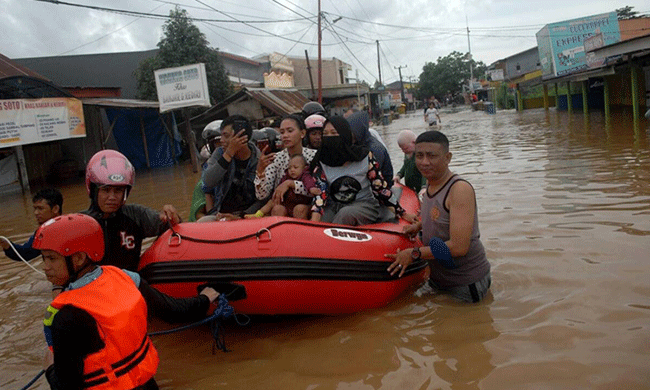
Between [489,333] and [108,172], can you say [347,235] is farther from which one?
[108,172]

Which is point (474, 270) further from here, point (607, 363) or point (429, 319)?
point (607, 363)

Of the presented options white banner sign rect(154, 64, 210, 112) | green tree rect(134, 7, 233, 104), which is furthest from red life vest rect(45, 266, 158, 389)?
green tree rect(134, 7, 233, 104)

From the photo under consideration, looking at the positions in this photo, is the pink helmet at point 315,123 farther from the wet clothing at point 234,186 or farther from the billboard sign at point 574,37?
the billboard sign at point 574,37

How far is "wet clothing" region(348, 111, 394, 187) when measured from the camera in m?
4.02

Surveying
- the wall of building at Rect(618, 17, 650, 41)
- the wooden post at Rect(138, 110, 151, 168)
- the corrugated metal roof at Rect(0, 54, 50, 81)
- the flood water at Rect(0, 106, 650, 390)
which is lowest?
the flood water at Rect(0, 106, 650, 390)

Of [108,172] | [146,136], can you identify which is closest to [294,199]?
[108,172]

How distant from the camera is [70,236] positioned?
6.43ft

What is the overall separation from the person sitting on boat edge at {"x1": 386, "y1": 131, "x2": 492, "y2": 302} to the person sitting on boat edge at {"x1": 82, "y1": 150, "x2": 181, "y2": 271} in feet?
5.52

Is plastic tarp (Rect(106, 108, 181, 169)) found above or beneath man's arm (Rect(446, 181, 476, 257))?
above

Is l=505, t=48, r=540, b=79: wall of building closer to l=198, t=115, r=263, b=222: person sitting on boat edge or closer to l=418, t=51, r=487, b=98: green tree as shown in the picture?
l=418, t=51, r=487, b=98: green tree

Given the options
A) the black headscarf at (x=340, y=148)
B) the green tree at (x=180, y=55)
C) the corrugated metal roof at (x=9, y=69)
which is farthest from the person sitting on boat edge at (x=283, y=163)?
the green tree at (x=180, y=55)

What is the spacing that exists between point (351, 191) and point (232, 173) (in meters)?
1.11

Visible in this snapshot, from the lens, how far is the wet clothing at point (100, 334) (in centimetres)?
184

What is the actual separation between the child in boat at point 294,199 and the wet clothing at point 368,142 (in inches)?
19.4
